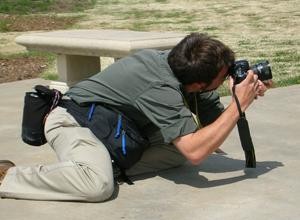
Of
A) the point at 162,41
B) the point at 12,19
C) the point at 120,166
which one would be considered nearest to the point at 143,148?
the point at 120,166

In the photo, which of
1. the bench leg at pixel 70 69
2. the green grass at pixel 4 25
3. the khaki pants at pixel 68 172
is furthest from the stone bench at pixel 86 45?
the green grass at pixel 4 25

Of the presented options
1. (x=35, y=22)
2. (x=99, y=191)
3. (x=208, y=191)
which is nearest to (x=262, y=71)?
(x=208, y=191)

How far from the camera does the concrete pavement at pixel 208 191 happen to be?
12.3ft

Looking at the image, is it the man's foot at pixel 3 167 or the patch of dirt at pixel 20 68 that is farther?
the patch of dirt at pixel 20 68

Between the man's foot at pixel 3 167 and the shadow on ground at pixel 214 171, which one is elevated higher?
the man's foot at pixel 3 167

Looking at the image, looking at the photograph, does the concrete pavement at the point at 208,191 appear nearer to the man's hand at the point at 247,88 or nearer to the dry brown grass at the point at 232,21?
the man's hand at the point at 247,88

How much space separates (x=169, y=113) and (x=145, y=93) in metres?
0.21

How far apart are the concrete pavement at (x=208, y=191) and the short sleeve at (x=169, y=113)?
414mm

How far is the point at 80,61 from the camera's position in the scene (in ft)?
26.2

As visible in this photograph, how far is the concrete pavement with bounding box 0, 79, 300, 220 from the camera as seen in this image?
12.3 ft

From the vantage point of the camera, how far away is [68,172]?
385 centimetres

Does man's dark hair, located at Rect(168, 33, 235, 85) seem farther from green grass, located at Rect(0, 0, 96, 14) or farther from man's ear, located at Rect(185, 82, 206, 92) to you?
green grass, located at Rect(0, 0, 96, 14)

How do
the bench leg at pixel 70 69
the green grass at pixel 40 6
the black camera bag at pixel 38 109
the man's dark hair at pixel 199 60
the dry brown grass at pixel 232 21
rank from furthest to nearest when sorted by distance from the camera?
1. the green grass at pixel 40 6
2. the dry brown grass at pixel 232 21
3. the bench leg at pixel 70 69
4. the black camera bag at pixel 38 109
5. the man's dark hair at pixel 199 60

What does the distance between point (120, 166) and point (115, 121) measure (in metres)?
0.29
